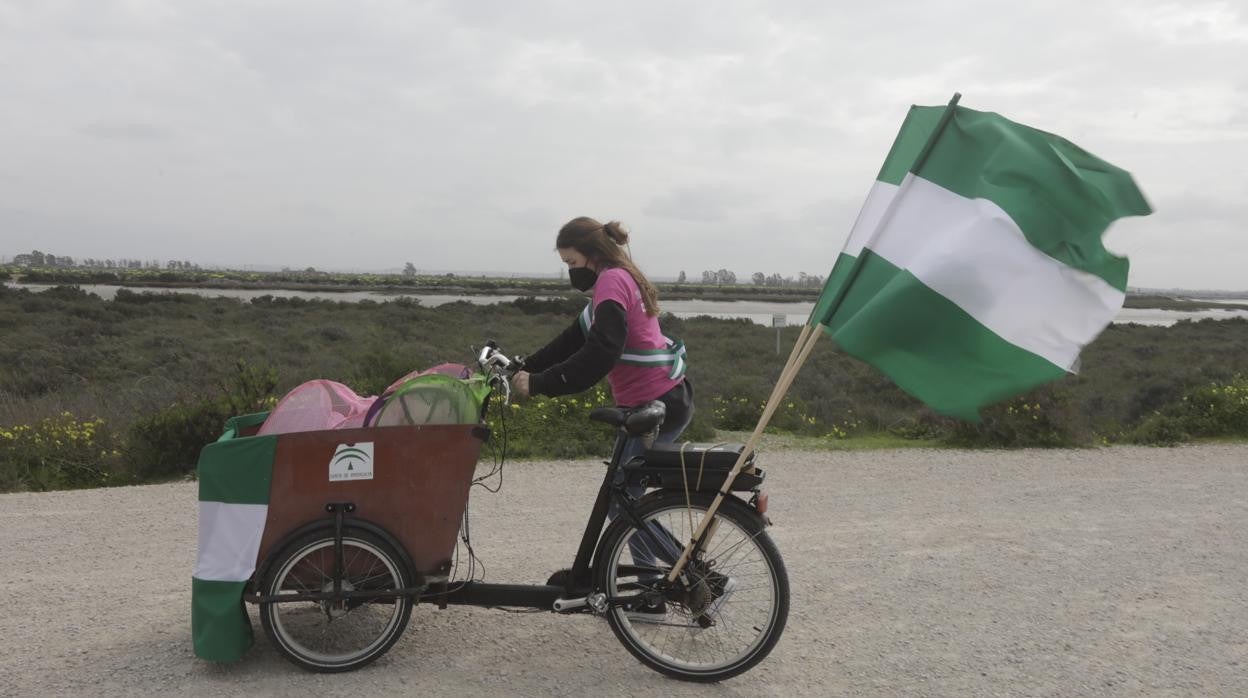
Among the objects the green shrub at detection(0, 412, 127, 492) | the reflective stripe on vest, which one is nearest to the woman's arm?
the reflective stripe on vest

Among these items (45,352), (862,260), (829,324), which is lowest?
(45,352)

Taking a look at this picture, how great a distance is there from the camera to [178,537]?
5859 mm

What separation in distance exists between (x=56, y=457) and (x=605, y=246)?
6.87m

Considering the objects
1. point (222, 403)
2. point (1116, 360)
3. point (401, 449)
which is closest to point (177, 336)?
point (222, 403)

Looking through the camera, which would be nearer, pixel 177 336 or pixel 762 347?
pixel 177 336

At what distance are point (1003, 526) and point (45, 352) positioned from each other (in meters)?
20.8

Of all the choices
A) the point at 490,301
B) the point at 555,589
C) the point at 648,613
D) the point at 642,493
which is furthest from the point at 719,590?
the point at 490,301

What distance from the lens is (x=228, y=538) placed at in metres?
3.63

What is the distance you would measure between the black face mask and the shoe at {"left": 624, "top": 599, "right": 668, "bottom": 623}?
1.46 meters

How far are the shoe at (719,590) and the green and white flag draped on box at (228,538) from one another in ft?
6.40

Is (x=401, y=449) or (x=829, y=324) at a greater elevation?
(x=829, y=324)

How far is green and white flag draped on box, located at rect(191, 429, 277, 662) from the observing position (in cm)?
360

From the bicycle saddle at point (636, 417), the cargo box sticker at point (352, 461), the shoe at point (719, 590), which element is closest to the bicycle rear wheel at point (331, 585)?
the cargo box sticker at point (352, 461)

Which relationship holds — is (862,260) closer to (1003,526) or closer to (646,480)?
(646,480)
